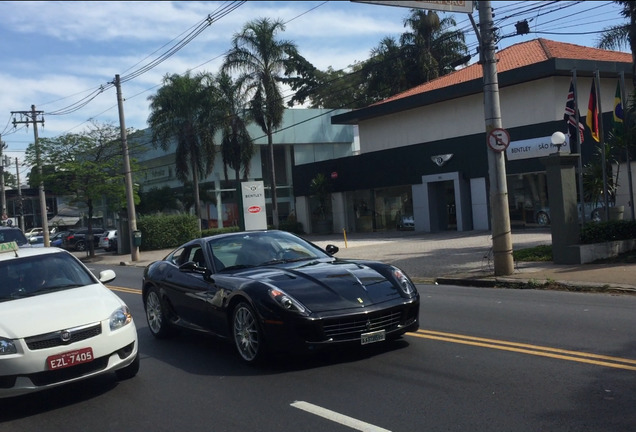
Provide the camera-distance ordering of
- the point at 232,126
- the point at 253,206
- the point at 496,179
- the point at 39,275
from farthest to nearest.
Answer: the point at 232,126 → the point at 253,206 → the point at 496,179 → the point at 39,275

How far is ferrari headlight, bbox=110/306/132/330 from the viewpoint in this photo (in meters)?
6.80

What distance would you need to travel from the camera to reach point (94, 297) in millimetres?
7156

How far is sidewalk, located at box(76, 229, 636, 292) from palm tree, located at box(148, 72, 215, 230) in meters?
13.2

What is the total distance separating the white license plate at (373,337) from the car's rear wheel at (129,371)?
247 centimetres

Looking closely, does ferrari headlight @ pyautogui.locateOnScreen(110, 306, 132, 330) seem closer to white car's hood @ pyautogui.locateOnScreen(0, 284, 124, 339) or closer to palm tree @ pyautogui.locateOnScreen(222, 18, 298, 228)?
white car's hood @ pyautogui.locateOnScreen(0, 284, 124, 339)

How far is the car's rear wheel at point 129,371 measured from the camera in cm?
732

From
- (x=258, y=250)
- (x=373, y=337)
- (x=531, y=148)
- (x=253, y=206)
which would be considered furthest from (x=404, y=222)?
(x=373, y=337)

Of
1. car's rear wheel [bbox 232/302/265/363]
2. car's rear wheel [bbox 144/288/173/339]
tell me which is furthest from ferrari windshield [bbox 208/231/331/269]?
car's rear wheel [bbox 144/288/173/339]

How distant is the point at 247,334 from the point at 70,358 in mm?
1896

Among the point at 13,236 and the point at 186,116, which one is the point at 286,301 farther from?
the point at 186,116

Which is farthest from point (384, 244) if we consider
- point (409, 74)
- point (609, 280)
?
point (409, 74)

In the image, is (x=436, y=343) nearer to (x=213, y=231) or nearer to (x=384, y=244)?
(x=384, y=244)

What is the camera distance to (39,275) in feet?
25.5

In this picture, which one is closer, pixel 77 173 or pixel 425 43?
pixel 77 173
